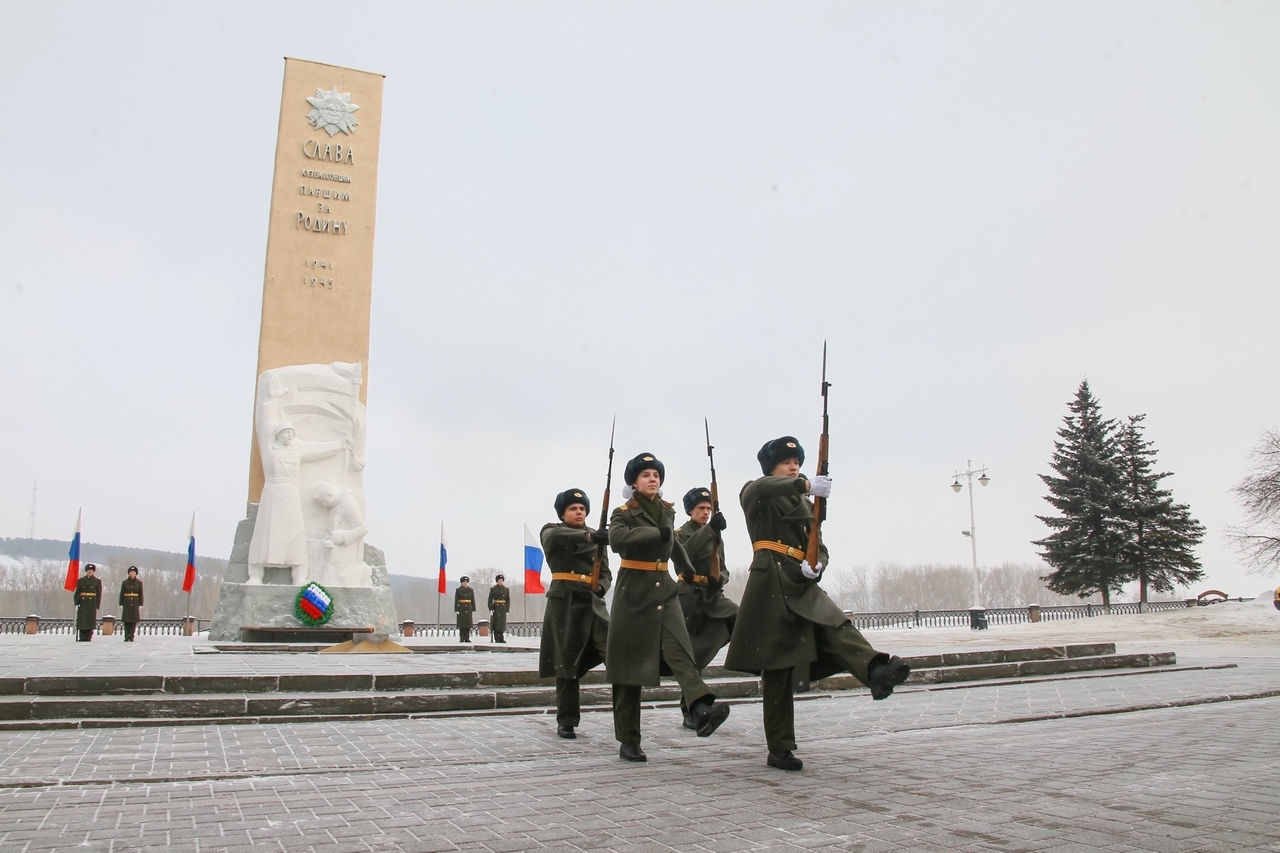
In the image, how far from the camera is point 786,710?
491 cm

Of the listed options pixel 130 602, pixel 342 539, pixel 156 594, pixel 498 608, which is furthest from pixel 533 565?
pixel 156 594

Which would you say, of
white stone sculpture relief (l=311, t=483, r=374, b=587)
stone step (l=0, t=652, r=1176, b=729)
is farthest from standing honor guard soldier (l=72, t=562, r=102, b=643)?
stone step (l=0, t=652, r=1176, b=729)

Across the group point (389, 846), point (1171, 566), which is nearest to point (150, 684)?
point (389, 846)

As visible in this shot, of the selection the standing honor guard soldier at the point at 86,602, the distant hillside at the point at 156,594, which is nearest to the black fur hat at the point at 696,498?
the standing honor guard soldier at the point at 86,602

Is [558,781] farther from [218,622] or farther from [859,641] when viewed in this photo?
[218,622]

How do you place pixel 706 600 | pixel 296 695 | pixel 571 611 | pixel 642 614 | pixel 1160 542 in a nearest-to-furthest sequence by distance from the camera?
pixel 642 614
pixel 571 611
pixel 296 695
pixel 706 600
pixel 1160 542

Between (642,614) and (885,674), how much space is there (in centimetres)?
152

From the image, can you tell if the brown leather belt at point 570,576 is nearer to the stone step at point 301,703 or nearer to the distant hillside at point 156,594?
the stone step at point 301,703

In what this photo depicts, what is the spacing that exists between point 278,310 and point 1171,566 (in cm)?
3503

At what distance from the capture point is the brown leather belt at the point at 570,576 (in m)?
6.44

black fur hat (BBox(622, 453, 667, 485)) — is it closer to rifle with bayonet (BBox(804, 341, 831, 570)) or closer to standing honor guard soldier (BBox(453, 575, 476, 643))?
rifle with bayonet (BBox(804, 341, 831, 570))

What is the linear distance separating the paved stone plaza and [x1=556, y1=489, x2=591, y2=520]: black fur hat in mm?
1573

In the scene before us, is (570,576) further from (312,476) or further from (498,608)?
(498,608)

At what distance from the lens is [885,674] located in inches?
180
